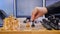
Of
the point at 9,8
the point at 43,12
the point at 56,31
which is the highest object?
the point at 9,8

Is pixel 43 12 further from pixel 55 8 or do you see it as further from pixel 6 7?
pixel 6 7

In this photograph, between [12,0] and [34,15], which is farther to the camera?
[12,0]

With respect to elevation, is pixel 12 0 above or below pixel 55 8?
above

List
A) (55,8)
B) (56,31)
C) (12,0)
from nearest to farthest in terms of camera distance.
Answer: (56,31)
(55,8)
(12,0)

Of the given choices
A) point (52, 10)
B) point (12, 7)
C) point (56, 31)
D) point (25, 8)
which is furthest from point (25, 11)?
point (56, 31)

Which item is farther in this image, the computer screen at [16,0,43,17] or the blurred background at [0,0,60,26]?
the computer screen at [16,0,43,17]

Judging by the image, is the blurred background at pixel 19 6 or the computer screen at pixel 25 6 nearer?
the blurred background at pixel 19 6

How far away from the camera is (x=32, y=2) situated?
12.2 ft

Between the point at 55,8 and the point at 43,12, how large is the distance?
0.32 feet

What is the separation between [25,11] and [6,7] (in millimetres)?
491

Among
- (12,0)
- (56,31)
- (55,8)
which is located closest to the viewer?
(56,31)

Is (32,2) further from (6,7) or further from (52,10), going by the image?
(52,10)

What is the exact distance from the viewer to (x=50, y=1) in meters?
3.70

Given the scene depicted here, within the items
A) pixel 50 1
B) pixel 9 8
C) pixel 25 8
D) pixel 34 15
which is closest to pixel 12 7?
pixel 9 8
